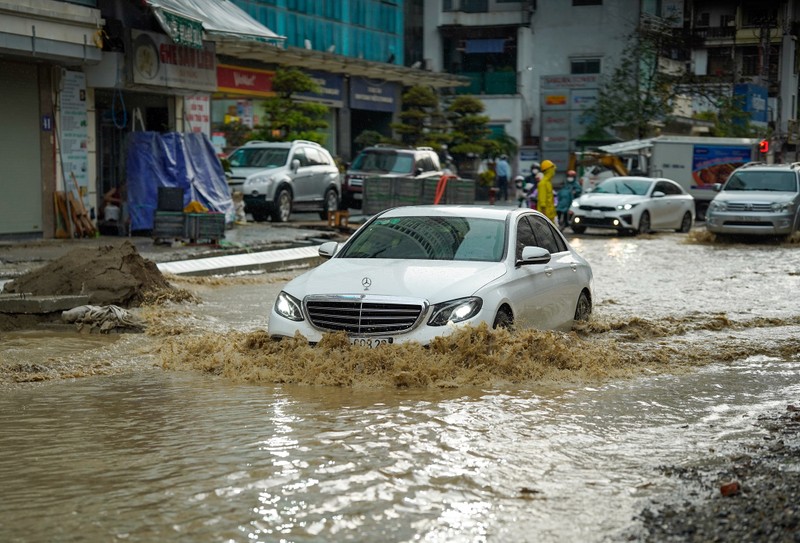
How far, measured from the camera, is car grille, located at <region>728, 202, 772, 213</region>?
27.1 m

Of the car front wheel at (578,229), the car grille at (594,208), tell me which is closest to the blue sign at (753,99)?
the car front wheel at (578,229)

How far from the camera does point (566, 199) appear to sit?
3105 centimetres

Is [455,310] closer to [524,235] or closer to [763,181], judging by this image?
[524,235]

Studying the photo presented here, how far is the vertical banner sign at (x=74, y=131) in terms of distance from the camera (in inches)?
892

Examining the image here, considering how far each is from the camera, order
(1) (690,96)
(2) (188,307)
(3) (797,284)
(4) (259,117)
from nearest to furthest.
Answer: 1. (2) (188,307)
2. (3) (797,284)
3. (4) (259,117)
4. (1) (690,96)

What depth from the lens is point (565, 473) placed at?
21.0 feet

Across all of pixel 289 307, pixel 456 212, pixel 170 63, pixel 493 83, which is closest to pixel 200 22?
pixel 170 63

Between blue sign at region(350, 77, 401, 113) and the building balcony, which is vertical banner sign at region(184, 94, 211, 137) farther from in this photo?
the building balcony

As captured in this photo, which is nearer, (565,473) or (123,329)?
(565,473)

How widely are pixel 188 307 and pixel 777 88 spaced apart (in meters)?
58.9

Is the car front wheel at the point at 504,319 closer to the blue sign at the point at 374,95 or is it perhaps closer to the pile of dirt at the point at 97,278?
the pile of dirt at the point at 97,278

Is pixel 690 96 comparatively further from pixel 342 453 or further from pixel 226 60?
pixel 342 453

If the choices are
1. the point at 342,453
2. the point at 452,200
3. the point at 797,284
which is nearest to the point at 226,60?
the point at 452,200

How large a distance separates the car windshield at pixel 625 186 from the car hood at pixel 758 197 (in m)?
A: 3.19
